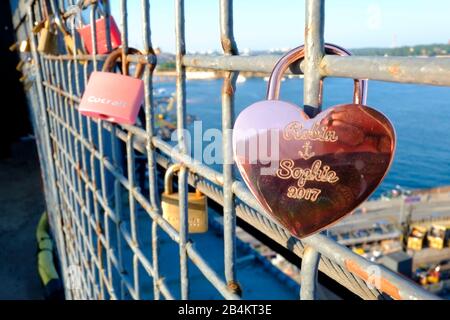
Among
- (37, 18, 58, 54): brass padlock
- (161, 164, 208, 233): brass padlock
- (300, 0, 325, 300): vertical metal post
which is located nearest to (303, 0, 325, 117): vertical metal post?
(300, 0, 325, 300): vertical metal post

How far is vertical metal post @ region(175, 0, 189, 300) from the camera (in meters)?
0.77

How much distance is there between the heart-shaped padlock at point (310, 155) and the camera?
0.41 metres

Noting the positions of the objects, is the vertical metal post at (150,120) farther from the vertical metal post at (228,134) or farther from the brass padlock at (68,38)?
the brass padlock at (68,38)

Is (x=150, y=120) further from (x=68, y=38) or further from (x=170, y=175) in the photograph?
(x=68, y=38)

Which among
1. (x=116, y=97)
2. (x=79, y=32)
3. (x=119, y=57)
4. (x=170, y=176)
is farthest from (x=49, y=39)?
(x=170, y=176)

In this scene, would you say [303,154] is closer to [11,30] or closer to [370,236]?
[11,30]

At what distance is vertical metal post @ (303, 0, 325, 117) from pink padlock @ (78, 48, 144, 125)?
1.97 ft

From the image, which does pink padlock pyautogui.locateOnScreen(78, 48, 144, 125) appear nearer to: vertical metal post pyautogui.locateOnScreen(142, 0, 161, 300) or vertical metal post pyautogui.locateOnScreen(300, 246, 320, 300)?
vertical metal post pyautogui.locateOnScreen(142, 0, 161, 300)

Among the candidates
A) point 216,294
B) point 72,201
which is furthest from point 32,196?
point 216,294

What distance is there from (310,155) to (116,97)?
0.68m

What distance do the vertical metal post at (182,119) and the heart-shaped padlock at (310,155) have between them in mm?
332

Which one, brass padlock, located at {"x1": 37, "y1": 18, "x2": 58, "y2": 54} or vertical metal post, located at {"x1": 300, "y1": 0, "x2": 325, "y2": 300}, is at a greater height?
brass padlock, located at {"x1": 37, "y1": 18, "x2": 58, "y2": 54}

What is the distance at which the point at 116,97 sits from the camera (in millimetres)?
1010

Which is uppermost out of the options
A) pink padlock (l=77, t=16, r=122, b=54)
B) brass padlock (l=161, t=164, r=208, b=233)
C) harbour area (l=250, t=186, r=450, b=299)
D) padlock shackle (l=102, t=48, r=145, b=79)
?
pink padlock (l=77, t=16, r=122, b=54)
